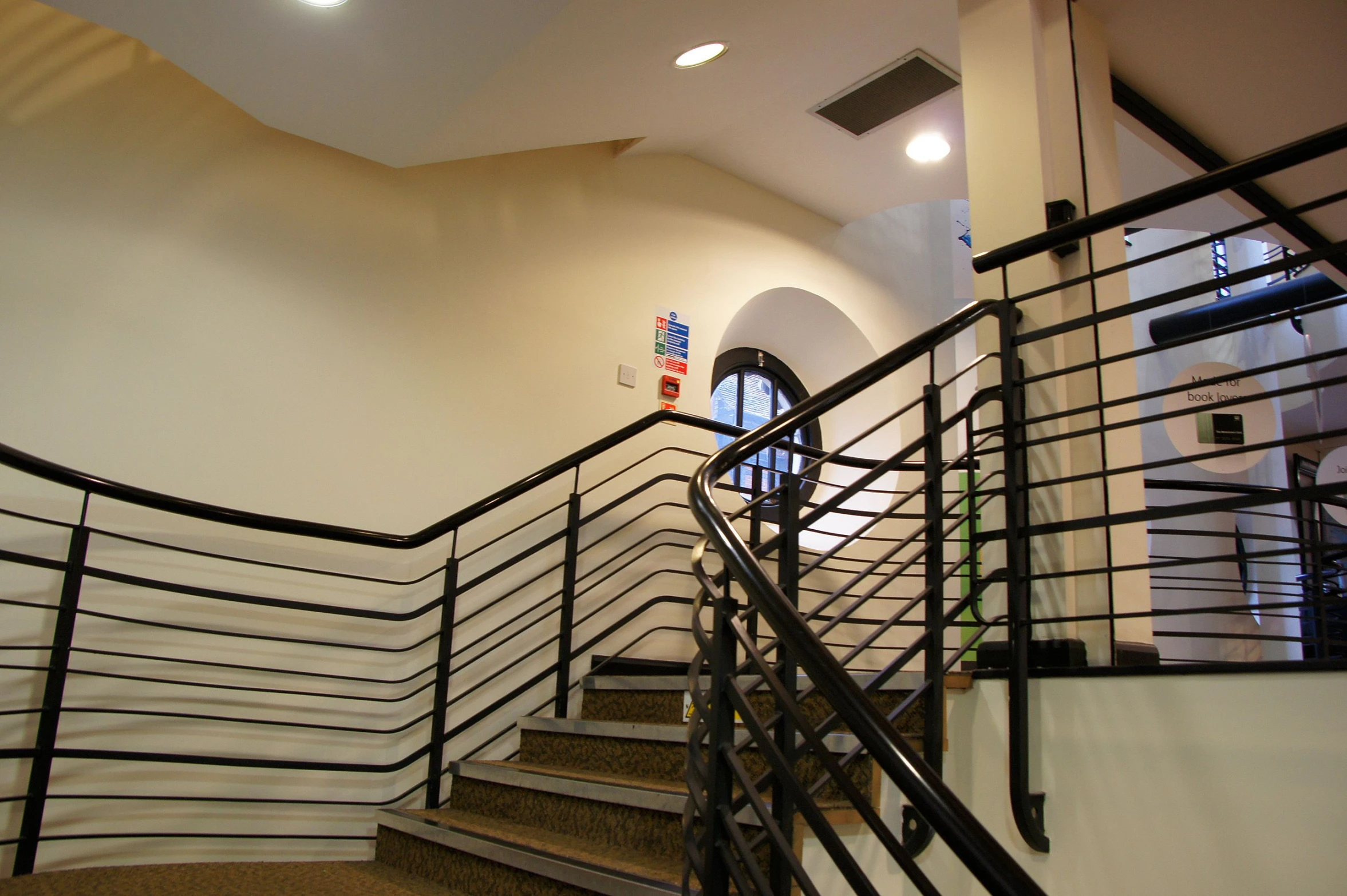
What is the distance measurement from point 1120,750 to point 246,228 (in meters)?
3.31

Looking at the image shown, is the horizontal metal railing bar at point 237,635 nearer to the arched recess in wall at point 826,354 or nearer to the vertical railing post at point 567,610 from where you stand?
the vertical railing post at point 567,610

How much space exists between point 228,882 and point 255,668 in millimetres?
723

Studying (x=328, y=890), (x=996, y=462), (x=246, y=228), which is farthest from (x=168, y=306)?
(x=996, y=462)

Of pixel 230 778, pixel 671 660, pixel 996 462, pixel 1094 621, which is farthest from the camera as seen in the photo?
pixel 671 660

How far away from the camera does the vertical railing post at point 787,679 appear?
1.60 meters

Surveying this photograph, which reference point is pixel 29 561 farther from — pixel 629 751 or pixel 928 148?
pixel 928 148

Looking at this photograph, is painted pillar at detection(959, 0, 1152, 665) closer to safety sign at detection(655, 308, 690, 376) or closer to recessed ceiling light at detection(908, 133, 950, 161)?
recessed ceiling light at detection(908, 133, 950, 161)

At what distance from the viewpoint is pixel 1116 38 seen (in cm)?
346

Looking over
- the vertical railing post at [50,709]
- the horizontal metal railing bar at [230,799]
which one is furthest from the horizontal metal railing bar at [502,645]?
the vertical railing post at [50,709]

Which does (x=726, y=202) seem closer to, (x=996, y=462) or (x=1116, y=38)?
(x=1116, y=38)

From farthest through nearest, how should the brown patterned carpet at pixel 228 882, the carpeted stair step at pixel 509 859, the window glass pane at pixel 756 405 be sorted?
1. the window glass pane at pixel 756 405
2. the brown patterned carpet at pixel 228 882
3. the carpeted stair step at pixel 509 859

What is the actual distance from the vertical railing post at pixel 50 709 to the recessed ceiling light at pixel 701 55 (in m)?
2.53

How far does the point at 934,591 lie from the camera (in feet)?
6.94

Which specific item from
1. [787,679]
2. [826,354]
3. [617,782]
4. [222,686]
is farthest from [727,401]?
[787,679]
